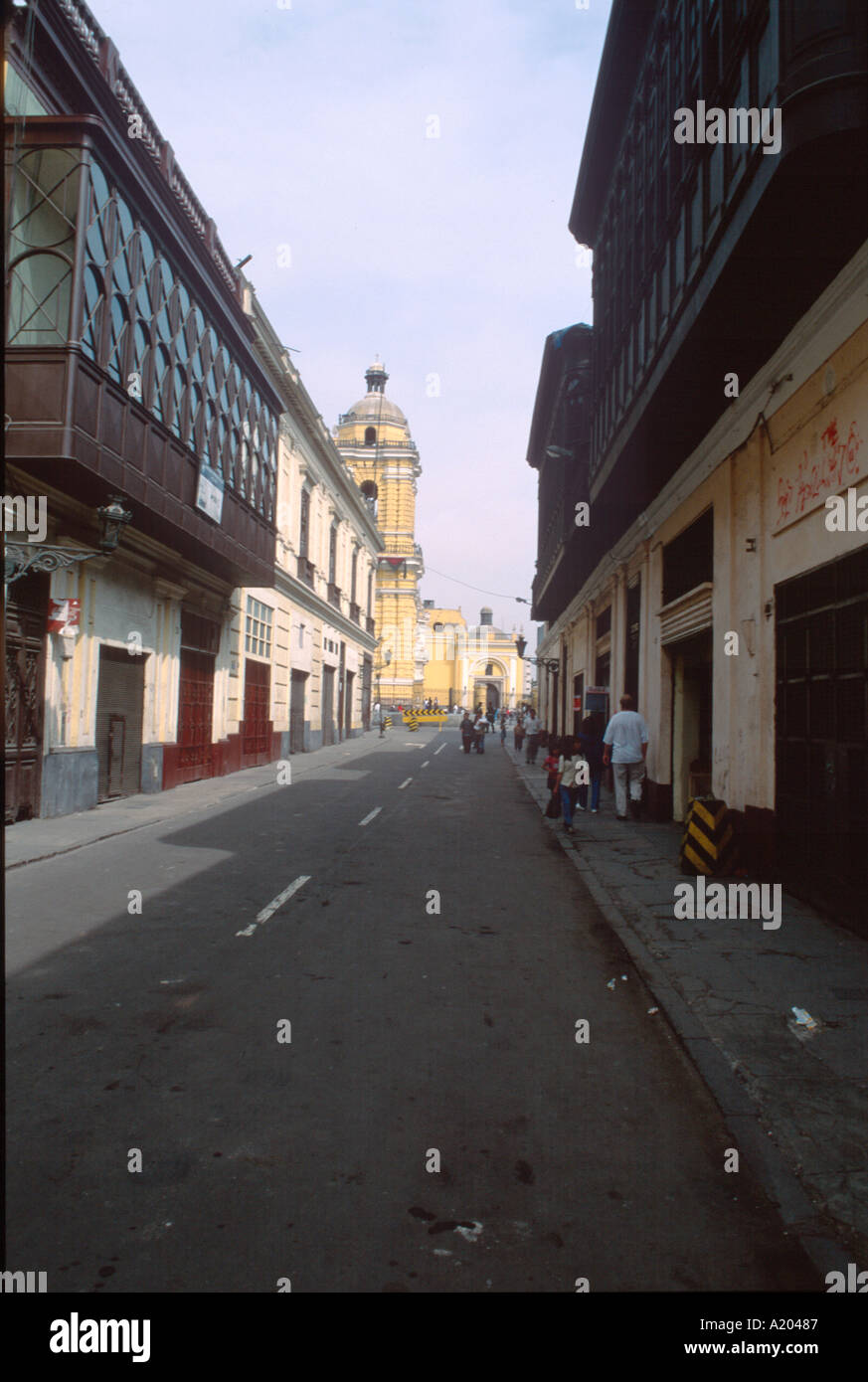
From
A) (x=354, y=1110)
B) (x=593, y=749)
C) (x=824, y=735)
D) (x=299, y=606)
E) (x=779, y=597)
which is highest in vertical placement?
(x=299, y=606)

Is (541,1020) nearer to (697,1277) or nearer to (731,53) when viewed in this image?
(697,1277)

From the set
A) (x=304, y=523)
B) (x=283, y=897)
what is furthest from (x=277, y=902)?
(x=304, y=523)

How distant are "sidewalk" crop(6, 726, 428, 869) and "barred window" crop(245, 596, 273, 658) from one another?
3131 mm

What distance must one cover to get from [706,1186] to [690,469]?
32.3 ft

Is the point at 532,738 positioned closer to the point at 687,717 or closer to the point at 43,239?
the point at 687,717

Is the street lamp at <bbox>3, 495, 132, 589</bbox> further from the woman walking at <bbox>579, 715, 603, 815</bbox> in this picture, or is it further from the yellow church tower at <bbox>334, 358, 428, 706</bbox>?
the yellow church tower at <bbox>334, 358, 428, 706</bbox>

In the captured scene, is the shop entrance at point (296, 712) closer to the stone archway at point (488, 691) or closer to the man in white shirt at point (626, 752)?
the man in white shirt at point (626, 752)

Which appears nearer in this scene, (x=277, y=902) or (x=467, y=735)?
(x=277, y=902)

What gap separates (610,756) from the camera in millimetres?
13062

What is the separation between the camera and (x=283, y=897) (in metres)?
7.60

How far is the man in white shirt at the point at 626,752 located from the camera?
1262 cm

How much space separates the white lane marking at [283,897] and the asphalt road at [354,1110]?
86 mm

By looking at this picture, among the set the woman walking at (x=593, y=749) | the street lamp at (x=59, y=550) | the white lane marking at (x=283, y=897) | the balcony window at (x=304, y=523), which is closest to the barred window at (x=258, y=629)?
the balcony window at (x=304, y=523)

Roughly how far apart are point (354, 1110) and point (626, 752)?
966cm
